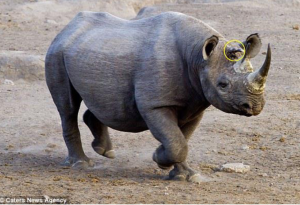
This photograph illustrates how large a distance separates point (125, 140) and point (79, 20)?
1879 millimetres

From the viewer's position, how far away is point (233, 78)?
6633 millimetres

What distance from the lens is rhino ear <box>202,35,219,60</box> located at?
6738mm

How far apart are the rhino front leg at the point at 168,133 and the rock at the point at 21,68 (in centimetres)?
570

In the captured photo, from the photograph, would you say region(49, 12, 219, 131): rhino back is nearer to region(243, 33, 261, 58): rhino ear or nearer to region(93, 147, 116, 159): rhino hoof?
region(243, 33, 261, 58): rhino ear

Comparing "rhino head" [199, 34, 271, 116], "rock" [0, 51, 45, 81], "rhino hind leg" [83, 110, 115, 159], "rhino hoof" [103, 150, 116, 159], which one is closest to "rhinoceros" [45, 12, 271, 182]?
"rhino head" [199, 34, 271, 116]

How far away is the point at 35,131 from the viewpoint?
962 centimetres

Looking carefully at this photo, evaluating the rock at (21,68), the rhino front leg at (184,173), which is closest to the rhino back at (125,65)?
the rhino front leg at (184,173)

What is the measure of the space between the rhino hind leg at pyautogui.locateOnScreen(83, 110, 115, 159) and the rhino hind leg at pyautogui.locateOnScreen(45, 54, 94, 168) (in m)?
0.18

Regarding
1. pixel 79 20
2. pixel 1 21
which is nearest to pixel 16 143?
pixel 79 20

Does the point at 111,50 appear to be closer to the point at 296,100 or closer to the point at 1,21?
the point at 296,100

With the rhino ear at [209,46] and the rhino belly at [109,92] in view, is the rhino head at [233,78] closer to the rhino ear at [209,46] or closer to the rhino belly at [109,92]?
the rhino ear at [209,46]

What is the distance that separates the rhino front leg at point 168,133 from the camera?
701 centimetres

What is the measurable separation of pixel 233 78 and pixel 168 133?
2.68 ft

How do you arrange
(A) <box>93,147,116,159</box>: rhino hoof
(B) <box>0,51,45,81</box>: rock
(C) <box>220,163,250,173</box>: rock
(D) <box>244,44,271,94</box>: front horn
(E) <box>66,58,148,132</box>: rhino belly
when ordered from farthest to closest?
(B) <box>0,51,45,81</box>: rock
(A) <box>93,147,116,159</box>: rhino hoof
(C) <box>220,163,250,173</box>: rock
(E) <box>66,58,148,132</box>: rhino belly
(D) <box>244,44,271,94</box>: front horn
